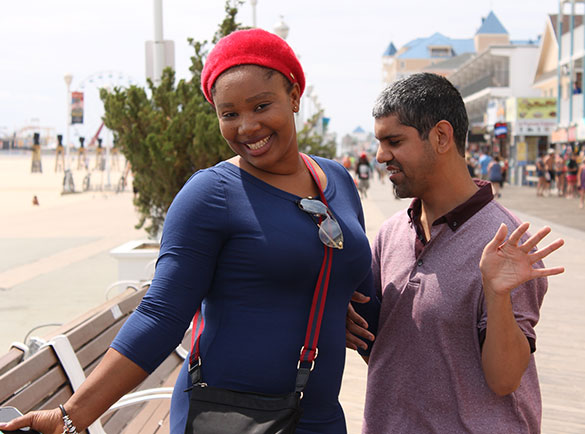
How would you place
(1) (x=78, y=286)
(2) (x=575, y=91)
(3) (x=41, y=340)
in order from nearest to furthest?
(3) (x=41, y=340), (1) (x=78, y=286), (2) (x=575, y=91)

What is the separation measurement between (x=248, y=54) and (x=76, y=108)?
31.9 metres

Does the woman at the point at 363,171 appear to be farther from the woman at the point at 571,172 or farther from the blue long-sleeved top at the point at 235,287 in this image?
the blue long-sleeved top at the point at 235,287

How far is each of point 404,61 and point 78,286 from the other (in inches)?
5054

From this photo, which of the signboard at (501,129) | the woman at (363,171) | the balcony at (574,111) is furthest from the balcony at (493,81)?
the woman at (363,171)

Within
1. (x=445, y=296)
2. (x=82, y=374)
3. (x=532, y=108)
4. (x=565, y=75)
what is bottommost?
(x=82, y=374)

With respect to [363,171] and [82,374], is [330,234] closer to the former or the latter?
[82,374]

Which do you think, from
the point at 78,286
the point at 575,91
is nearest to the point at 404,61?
the point at 575,91

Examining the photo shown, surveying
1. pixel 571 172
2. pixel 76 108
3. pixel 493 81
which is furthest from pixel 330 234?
pixel 493 81

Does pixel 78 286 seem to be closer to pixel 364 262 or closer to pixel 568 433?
pixel 568 433

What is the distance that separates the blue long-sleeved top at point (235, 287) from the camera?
1.72 meters

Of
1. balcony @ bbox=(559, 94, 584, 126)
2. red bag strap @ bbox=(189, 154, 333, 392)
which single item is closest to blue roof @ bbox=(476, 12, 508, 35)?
balcony @ bbox=(559, 94, 584, 126)

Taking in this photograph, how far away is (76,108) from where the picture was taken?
105ft

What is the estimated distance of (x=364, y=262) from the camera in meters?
1.97

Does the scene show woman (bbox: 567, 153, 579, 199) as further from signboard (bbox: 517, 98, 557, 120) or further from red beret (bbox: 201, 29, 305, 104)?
red beret (bbox: 201, 29, 305, 104)
